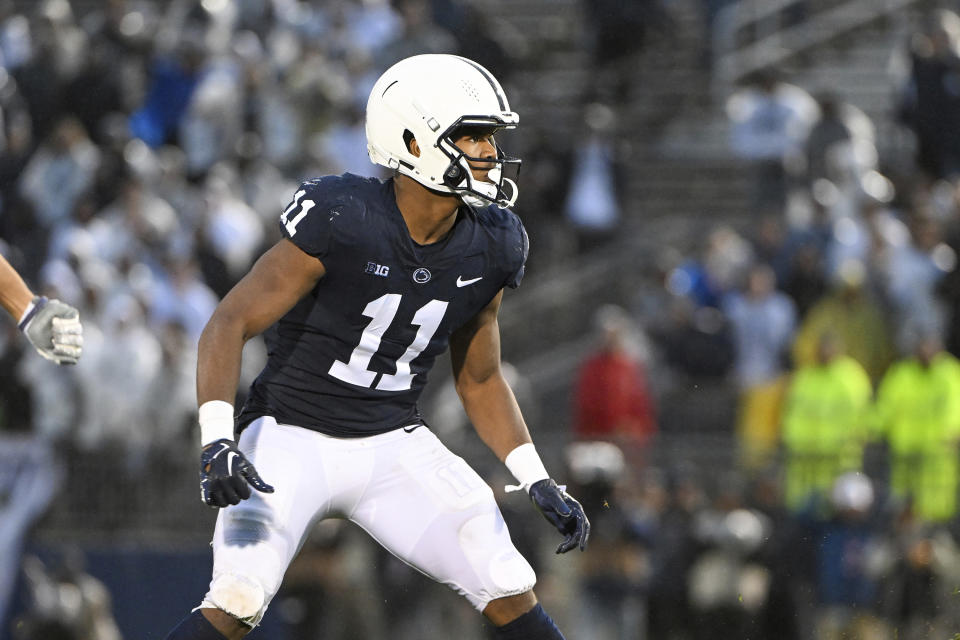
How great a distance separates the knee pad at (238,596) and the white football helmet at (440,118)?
1.24 meters

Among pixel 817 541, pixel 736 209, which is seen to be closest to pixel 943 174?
pixel 736 209

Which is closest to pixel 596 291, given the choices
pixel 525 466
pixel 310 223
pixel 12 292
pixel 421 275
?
pixel 525 466

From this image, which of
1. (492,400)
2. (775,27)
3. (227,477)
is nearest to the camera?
(227,477)

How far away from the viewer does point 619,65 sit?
42.0 ft

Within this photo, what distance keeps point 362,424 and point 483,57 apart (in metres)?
7.70

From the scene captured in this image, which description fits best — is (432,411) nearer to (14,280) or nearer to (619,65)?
(619,65)

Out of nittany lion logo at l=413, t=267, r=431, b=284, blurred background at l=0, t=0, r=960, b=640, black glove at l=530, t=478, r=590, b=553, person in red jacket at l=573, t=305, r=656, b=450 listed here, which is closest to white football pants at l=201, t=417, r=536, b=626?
black glove at l=530, t=478, r=590, b=553

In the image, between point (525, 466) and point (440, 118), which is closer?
point (440, 118)

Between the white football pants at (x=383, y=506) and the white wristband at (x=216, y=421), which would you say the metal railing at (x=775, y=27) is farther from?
the white wristband at (x=216, y=421)

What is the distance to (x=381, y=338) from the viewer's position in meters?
4.95

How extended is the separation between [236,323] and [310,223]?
1.13ft

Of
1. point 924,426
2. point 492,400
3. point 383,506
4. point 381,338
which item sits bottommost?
point 924,426

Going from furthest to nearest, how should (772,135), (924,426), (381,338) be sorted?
(772,135) < (924,426) < (381,338)

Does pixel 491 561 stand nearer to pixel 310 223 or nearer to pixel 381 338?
pixel 381 338
